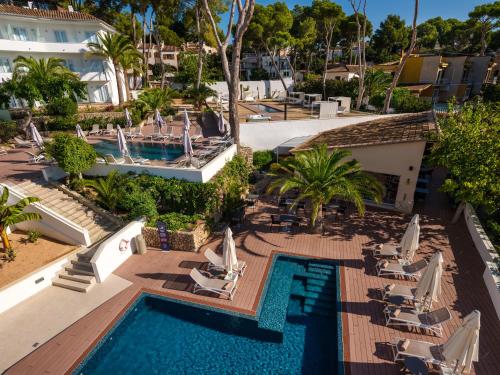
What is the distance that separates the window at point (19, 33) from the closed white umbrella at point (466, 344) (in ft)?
148

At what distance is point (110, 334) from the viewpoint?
405 inches

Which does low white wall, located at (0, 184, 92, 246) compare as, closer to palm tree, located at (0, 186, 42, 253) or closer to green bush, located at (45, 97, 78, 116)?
palm tree, located at (0, 186, 42, 253)

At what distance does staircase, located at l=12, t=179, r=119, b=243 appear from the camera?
49.5 feet

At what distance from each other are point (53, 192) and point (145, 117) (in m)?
17.0

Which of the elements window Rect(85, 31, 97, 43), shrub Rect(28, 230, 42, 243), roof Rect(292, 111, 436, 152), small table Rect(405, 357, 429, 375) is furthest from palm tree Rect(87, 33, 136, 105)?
small table Rect(405, 357, 429, 375)

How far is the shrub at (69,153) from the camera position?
51.5 ft

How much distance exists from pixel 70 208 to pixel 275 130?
663 inches

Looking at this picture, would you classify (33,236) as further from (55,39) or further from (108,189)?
(55,39)

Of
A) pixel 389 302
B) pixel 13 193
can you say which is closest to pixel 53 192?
pixel 13 193

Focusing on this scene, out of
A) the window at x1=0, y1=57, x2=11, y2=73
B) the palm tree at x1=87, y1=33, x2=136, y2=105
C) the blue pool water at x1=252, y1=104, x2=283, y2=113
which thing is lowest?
the blue pool water at x1=252, y1=104, x2=283, y2=113

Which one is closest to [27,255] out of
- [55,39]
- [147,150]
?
[147,150]

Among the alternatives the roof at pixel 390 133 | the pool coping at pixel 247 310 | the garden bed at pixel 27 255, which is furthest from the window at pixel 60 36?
the pool coping at pixel 247 310

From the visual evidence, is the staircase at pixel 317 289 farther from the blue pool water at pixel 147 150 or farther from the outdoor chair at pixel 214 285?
the blue pool water at pixel 147 150

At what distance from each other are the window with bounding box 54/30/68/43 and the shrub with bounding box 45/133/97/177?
86.3 feet
